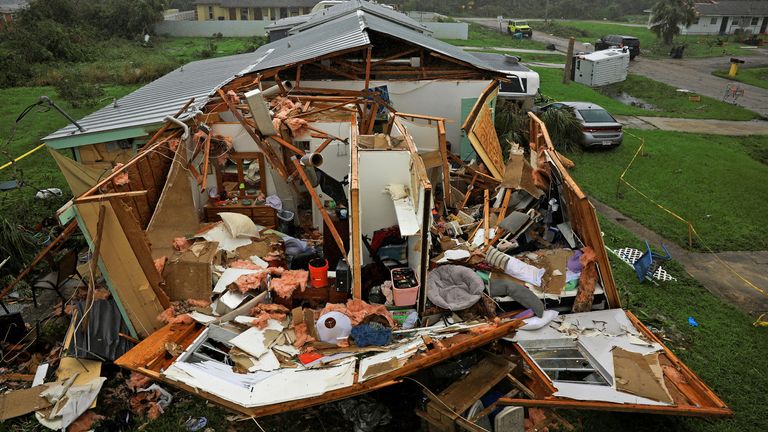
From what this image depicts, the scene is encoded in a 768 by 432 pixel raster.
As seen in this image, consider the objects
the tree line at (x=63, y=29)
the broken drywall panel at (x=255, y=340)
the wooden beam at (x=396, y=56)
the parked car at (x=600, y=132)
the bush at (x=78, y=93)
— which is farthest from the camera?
the tree line at (x=63, y=29)

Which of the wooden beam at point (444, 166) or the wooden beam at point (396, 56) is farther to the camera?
the wooden beam at point (396, 56)

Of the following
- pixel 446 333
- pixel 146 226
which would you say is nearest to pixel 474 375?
pixel 446 333

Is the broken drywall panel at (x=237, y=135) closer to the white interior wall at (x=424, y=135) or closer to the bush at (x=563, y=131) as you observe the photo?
the white interior wall at (x=424, y=135)

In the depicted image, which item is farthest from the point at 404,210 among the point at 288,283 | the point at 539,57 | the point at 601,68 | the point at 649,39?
the point at 649,39

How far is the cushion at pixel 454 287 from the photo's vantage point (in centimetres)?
754

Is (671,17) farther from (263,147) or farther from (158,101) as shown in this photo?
(158,101)

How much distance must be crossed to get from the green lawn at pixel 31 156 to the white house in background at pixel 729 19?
53541 millimetres

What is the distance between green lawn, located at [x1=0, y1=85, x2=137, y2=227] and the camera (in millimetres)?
12195

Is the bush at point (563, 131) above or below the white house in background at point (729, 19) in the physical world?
below

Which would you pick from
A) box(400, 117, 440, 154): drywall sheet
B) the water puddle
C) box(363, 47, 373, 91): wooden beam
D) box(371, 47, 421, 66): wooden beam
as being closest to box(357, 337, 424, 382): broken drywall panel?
box(400, 117, 440, 154): drywall sheet

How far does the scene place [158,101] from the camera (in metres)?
12.7

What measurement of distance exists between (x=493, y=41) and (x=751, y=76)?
20713mm

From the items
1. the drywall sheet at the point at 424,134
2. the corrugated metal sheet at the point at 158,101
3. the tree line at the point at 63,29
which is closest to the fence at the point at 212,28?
the tree line at the point at 63,29

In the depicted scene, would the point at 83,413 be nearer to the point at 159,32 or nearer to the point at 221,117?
the point at 221,117
